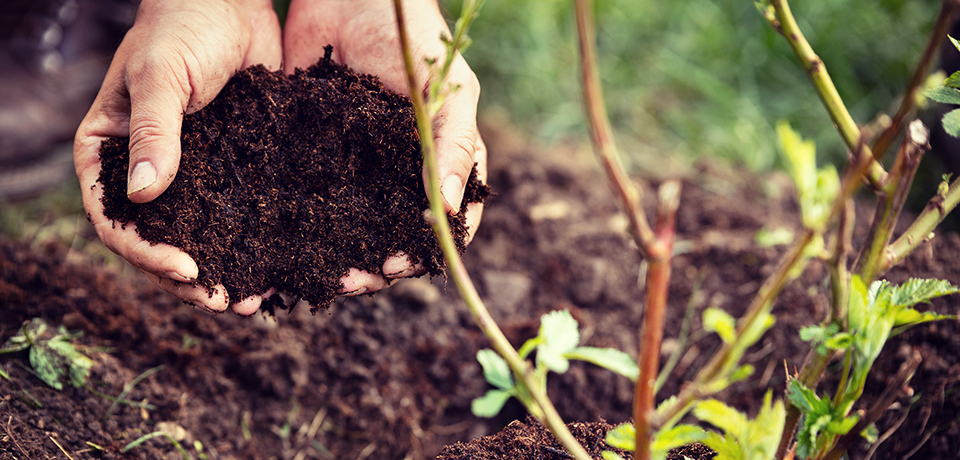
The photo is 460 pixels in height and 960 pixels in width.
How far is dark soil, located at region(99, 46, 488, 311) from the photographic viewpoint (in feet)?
4.55

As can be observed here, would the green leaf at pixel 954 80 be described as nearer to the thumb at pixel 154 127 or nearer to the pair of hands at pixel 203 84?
the pair of hands at pixel 203 84

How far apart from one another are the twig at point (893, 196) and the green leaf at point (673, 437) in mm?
474

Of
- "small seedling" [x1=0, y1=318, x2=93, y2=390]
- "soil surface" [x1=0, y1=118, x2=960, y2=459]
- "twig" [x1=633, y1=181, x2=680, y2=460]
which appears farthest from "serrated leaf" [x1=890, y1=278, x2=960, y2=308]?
"small seedling" [x1=0, y1=318, x2=93, y2=390]

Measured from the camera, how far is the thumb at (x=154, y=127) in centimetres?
128

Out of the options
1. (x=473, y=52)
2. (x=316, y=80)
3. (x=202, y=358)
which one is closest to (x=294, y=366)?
(x=202, y=358)

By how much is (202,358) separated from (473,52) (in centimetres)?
236

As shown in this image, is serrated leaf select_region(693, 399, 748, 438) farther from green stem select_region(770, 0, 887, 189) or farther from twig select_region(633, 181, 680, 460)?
green stem select_region(770, 0, 887, 189)

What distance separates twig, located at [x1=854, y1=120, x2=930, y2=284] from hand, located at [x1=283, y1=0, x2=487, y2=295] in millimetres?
854

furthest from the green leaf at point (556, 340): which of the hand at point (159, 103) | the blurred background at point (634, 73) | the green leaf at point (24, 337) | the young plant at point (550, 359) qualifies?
the blurred background at point (634, 73)

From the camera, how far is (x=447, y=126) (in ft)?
4.92

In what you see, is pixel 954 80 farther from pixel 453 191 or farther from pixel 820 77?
pixel 453 191

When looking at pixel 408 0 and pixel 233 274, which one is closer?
pixel 233 274

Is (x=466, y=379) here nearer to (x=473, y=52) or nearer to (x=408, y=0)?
(x=408, y=0)

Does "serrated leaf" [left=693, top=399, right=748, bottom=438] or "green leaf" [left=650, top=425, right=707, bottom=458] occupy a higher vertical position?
"serrated leaf" [left=693, top=399, right=748, bottom=438]
